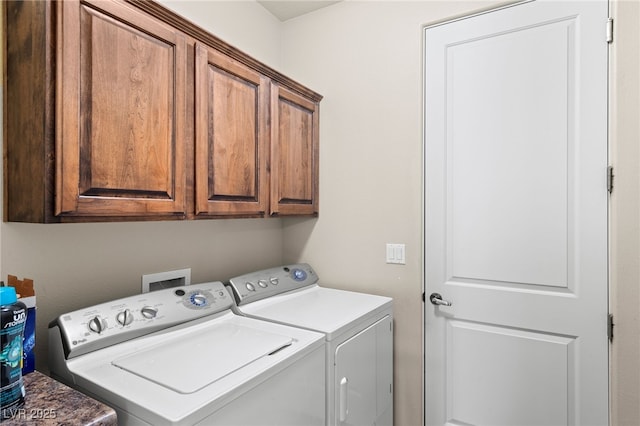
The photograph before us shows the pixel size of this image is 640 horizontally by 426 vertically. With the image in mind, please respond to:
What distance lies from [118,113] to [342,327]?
1.15 meters

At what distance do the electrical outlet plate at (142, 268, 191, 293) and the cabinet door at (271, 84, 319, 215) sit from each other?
542 millimetres

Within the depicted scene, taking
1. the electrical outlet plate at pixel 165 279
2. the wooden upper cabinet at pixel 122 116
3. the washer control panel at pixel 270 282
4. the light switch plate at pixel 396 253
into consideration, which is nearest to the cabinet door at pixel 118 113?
the wooden upper cabinet at pixel 122 116

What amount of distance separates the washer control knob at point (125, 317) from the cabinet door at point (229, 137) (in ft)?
1.46

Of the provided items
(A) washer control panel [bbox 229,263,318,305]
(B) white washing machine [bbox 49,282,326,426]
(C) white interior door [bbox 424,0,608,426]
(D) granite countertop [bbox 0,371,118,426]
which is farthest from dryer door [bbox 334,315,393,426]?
(D) granite countertop [bbox 0,371,118,426]

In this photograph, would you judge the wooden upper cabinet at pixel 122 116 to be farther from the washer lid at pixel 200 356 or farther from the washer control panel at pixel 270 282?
the washer lid at pixel 200 356

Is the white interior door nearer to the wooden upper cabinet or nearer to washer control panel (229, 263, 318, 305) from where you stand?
washer control panel (229, 263, 318, 305)

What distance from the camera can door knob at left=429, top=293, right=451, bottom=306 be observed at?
190 centimetres

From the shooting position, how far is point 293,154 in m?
2.04

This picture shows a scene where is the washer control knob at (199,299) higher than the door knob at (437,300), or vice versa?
the washer control knob at (199,299)

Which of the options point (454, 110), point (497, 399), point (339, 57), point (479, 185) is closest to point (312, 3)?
point (339, 57)

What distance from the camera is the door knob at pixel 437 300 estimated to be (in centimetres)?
190

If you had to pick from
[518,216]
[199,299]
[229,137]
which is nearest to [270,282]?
[199,299]

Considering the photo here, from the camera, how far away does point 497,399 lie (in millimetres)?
1786

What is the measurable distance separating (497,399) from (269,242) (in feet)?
5.07
